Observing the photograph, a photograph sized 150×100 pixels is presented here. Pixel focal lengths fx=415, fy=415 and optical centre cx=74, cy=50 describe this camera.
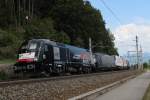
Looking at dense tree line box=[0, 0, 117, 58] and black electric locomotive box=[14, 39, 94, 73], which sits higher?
dense tree line box=[0, 0, 117, 58]

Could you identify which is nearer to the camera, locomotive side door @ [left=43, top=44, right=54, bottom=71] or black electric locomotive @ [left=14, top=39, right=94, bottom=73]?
black electric locomotive @ [left=14, top=39, right=94, bottom=73]

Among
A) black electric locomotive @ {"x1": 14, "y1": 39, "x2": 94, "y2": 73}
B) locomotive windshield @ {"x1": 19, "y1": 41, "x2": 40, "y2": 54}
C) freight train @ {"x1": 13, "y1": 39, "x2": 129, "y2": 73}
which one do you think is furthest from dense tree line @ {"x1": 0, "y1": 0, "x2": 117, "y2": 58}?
locomotive windshield @ {"x1": 19, "y1": 41, "x2": 40, "y2": 54}

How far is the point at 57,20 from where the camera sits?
130 m

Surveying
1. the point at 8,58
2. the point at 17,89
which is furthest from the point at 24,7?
the point at 17,89

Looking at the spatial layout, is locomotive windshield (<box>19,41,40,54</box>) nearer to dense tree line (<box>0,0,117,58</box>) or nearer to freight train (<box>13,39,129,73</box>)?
freight train (<box>13,39,129,73</box>)

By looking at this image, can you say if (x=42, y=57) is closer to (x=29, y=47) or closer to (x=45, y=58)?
(x=45, y=58)

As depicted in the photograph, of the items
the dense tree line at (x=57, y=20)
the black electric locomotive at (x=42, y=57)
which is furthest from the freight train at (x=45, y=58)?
the dense tree line at (x=57, y=20)

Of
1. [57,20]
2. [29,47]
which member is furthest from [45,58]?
[57,20]

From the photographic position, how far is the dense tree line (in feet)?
380

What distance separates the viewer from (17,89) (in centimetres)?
1738

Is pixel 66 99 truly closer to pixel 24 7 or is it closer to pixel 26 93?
pixel 26 93

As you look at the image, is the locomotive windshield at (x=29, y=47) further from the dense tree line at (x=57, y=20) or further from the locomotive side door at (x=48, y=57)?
the dense tree line at (x=57, y=20)

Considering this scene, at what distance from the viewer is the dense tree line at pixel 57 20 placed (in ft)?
380

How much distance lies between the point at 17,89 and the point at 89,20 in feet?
380
